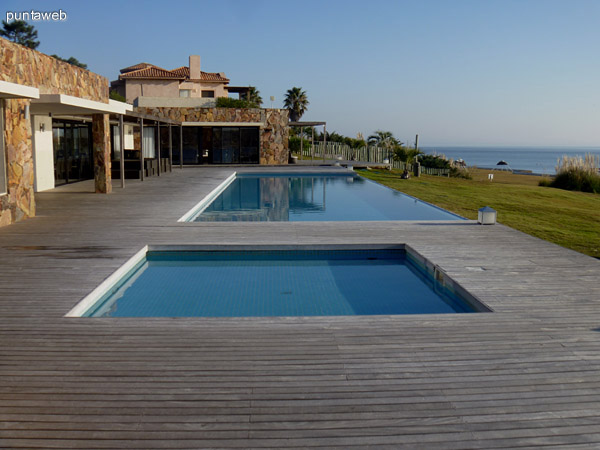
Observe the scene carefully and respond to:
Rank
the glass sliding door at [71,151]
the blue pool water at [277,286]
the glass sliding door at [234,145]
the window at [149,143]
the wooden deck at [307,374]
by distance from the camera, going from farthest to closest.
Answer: the glass sliding door at [234,145]
the window at [149,143]
the glass sliding door at [71,151]
the blue pool water at [277,286]
the wooden deck at [307,374]

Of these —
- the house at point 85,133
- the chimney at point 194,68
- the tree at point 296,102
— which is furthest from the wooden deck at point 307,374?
the tree at point 296,102

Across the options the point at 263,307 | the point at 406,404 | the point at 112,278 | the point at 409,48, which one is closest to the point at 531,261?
the point at 263,307

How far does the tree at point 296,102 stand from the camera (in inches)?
1972

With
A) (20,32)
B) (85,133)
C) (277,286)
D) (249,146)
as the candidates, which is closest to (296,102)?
(249,146)

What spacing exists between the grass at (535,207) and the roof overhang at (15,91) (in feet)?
26.7

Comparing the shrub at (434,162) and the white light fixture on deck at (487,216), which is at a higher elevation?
the shrub at (434,162)

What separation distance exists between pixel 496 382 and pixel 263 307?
9.18ft

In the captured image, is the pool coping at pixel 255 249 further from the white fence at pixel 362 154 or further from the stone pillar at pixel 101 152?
the white fence at pixel 362 154

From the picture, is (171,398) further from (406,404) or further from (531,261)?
(531,261)

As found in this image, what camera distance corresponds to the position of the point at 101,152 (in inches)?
519

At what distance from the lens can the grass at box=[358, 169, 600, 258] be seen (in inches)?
398

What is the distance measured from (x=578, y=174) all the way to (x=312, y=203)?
1126 centimetres

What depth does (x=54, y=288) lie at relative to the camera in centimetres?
530

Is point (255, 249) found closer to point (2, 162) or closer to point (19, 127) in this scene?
point (2, 162)
